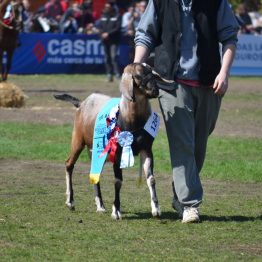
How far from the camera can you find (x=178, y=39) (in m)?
9.24

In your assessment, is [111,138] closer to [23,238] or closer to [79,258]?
[23,238]

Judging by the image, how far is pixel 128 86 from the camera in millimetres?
9289

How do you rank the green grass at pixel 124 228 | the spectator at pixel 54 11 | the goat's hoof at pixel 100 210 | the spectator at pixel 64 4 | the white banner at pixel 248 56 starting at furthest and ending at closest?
the spectator at pixel 64 4 < the spectator at pixel 54 11 < the white banner at pixel 248 56 < the goat's hoof at pixel 100 210 < the green grass at pixel 124 228

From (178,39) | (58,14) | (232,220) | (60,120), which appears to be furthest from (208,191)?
(58,14)

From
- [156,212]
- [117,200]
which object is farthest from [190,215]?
[117,200]

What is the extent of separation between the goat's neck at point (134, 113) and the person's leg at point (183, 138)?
0.17 meters

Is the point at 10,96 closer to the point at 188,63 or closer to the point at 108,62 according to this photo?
the point at 108,62

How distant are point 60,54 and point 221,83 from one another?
24804 mm

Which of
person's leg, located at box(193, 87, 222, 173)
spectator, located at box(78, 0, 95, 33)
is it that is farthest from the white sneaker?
spectator, located at box(78, 0, 95, 33)

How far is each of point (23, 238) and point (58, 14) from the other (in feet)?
93.5

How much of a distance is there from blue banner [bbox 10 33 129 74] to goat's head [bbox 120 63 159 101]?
23.3 metres

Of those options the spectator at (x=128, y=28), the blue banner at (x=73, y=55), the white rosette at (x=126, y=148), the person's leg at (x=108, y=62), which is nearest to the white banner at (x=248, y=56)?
the blue banner at (x=73, y=55)

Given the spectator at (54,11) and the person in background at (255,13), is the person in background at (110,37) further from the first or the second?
the person in background at (255,13)

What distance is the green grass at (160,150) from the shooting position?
1352cm
